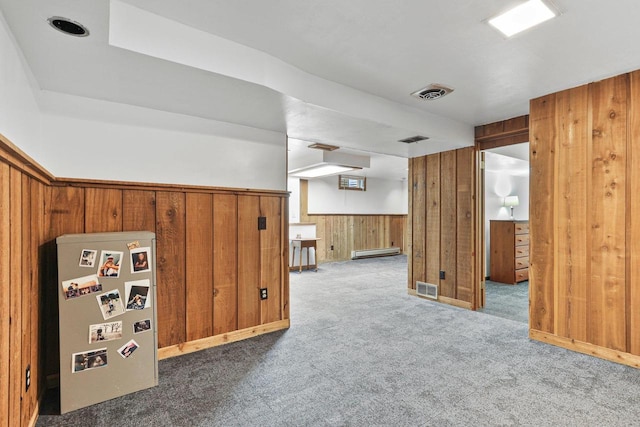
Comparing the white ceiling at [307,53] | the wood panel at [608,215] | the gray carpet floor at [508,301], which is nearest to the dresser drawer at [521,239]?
the gray carpet floor at [508,301]

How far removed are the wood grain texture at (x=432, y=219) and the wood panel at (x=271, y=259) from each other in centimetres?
241

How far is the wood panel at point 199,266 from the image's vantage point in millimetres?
2891

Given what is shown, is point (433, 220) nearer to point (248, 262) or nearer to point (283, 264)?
point (283, 264)

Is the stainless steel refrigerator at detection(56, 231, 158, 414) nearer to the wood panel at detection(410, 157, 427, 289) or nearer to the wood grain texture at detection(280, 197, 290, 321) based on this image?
the wood grain texture at detection(280, 197, 290, 321)

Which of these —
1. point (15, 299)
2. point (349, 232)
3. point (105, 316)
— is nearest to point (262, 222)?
point (105, 316)

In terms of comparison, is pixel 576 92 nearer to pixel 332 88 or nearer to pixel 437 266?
pixel 332 88

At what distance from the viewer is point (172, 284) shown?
2.80 metres

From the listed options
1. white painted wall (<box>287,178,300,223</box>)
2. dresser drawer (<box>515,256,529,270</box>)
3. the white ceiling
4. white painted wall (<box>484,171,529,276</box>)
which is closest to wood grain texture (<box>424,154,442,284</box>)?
the white ceiling

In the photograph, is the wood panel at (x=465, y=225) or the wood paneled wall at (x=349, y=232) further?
the wood paneled wall at (x=349, y=232)

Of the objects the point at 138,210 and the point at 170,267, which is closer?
the point at 138,210

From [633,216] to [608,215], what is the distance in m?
0.15

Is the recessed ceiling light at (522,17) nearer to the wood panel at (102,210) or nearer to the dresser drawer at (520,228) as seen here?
the wood panel at (102,210)

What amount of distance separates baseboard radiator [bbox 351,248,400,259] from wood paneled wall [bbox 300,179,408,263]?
11 centimetres

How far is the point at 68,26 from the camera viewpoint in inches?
64.1
